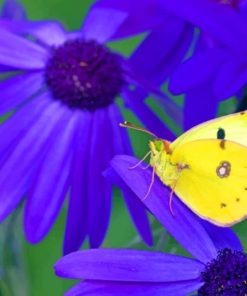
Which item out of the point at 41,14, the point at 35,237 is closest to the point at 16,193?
the point at 35,237

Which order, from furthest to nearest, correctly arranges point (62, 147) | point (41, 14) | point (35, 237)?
point (41, 14), point (62, 147), point (35, 237)

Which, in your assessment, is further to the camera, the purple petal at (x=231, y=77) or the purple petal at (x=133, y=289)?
the purple petal at (x=231, y=77)

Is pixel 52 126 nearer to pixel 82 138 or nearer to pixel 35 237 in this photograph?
pixel 82 138

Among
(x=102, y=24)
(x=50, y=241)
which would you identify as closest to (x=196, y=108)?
(x=102, y=24)

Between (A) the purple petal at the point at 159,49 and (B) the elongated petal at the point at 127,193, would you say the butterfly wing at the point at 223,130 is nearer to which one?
(B) the elongated petal at the point at 127,193

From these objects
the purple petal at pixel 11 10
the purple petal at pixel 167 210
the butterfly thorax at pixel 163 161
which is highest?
the purple petal at pixel 11 10

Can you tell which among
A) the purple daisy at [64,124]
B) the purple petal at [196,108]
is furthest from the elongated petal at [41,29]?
the purple petal at [196,108]
